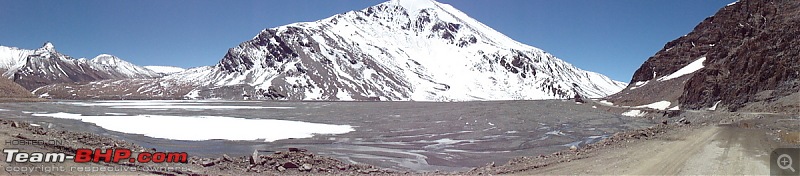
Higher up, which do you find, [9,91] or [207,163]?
Answer: [9,91]

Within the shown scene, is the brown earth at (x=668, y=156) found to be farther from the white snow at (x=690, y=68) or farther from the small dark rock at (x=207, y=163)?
the white snow at (x=690, y=68)

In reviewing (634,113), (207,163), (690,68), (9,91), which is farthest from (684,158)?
(9,91)

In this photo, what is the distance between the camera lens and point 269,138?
126ft

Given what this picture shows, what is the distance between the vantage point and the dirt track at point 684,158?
51.8 feet

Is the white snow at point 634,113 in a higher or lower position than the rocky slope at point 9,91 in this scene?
lower

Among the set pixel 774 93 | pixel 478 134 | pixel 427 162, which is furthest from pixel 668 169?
pixel 774 93

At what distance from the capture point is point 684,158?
18.1m

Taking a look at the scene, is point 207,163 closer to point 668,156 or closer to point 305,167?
point 305,167

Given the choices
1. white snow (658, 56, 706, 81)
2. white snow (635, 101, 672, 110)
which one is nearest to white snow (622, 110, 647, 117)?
white snow (635, 101, 672, 110)

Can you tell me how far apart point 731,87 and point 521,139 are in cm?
3523

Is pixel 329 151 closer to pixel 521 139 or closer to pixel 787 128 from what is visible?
pixel 521 139

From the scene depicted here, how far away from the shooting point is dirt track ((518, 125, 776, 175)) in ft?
51.8

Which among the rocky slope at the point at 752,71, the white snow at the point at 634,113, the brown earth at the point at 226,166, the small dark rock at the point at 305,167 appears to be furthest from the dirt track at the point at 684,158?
the white snow at the point at 634,113

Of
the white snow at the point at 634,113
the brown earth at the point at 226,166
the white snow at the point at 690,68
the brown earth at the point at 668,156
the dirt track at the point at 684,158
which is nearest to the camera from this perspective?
the brown earth at the point at 226,166
